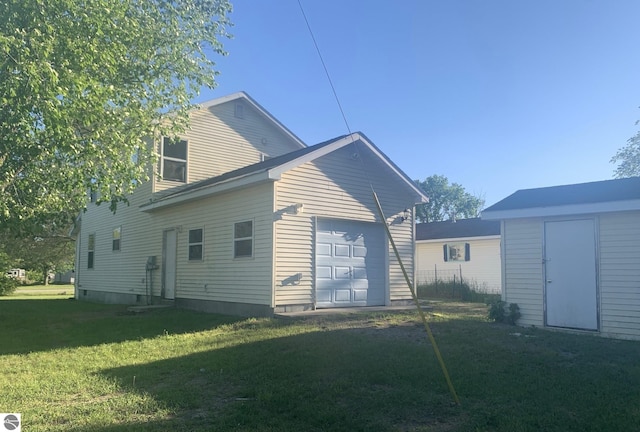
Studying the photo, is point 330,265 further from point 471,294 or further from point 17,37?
point 471,294

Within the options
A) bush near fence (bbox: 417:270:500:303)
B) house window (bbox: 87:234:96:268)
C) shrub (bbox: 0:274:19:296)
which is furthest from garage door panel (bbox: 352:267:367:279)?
shrub (bbox: 0:274:19:296)

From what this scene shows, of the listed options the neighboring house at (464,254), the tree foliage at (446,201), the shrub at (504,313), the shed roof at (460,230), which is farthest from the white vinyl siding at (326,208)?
the tree foliage at (446,201)

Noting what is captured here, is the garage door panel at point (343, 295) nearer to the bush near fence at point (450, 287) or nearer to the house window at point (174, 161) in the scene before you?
the house window at point (174, 161)

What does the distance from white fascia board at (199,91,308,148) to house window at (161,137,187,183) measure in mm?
1680

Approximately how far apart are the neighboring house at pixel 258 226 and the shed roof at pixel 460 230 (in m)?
10.7

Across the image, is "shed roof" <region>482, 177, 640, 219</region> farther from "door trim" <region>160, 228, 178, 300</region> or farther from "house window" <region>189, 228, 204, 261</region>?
"door trim" <region>160, 228, 178, 300</region>

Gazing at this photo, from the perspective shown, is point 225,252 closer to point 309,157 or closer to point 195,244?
point 195,244

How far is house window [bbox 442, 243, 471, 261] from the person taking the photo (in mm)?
24516

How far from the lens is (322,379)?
589cm

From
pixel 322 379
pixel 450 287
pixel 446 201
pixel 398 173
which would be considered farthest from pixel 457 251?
pixel 446 201

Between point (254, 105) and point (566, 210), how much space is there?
12050mm

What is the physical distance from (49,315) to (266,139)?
9509mm

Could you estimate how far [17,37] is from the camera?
7.40 meters

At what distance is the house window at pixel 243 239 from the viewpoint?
12.0 meters
